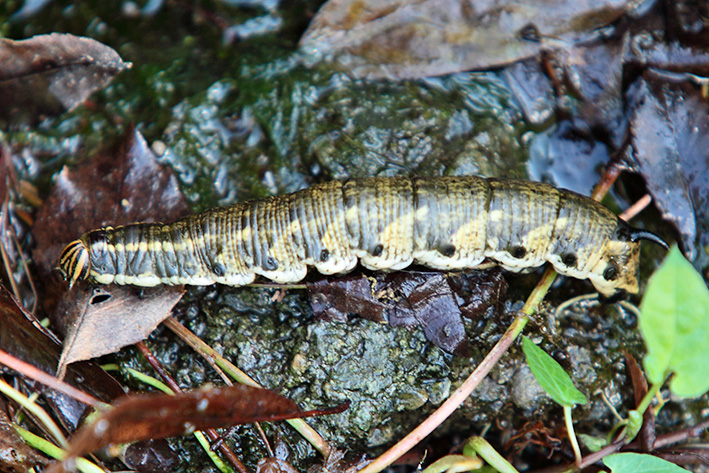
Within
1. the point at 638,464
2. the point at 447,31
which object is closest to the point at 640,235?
the point at 638,464

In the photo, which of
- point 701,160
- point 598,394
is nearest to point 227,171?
point 598,394

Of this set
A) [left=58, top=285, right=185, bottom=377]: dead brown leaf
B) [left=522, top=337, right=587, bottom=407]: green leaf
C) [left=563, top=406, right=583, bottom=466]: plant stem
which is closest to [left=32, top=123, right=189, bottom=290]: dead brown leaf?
[left=58, top=285, right=185, bottom=377]: dead brown leaf

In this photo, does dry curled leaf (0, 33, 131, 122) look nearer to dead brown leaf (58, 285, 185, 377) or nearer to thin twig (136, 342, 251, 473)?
dead brown leaf (58, 285, 185, 377)

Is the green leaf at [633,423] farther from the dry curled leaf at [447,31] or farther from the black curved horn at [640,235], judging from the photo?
the dry curled leaf at [447,31]

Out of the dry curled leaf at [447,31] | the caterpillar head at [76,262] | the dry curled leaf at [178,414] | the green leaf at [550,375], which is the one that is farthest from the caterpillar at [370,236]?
the dry curled leaf at [447,31]

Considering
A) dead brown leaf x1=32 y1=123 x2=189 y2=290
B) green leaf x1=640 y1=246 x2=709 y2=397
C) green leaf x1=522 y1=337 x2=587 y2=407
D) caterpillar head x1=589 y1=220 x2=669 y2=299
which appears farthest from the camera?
dead brown leaf x1=32 y1=123 x2=189 y2=290

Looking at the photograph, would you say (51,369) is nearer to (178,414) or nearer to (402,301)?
(178,414)
